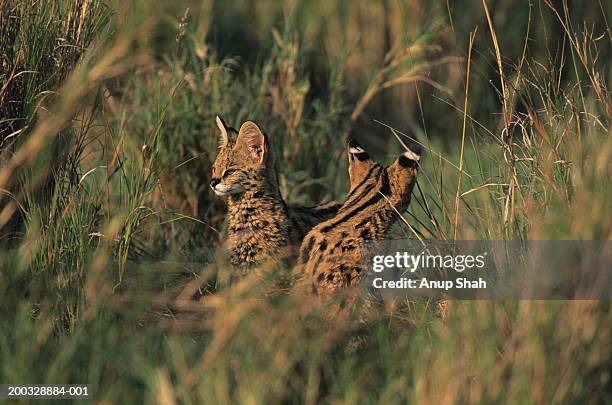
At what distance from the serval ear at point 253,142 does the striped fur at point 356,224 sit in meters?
0.38

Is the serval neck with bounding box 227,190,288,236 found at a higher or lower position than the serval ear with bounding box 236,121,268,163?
lower

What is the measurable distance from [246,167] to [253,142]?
107mm

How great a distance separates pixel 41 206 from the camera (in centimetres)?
422

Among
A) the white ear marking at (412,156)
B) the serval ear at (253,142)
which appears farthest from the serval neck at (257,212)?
the white ear marking at (412,156)

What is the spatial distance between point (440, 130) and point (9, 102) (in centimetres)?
388

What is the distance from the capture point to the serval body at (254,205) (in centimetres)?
445

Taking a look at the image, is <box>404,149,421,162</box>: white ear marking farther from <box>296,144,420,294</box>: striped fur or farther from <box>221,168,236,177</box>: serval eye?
<box>221,168,236,177</box>: serval eye

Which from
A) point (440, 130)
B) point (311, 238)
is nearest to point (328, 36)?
point (440, 130)

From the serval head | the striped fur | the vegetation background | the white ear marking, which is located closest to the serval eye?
the serval head

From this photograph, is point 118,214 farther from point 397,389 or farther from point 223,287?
point 397,389

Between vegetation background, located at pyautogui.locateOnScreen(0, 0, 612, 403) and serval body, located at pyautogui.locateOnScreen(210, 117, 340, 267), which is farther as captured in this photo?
serval body, located at pyautogui.locateOnScreen(210, 117, 340, 267)

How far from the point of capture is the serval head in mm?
4516

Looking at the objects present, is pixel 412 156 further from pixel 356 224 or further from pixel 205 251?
pixel 205 251

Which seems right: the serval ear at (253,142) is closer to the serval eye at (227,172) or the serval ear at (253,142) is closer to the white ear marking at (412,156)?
the serval eye at (227,172)
